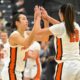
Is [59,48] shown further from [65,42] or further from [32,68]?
[32,68]

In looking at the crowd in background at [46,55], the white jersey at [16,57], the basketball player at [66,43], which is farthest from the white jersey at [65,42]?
the crowd in background at [46,55]

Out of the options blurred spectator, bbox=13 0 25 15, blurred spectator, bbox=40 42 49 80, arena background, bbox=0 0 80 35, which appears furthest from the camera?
blurred spectator, bbox=13 0 25 15

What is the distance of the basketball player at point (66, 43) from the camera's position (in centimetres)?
502

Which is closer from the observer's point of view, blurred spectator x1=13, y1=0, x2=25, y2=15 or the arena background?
the arena background

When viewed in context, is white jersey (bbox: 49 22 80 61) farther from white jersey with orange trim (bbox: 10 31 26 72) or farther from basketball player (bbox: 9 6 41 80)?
white jersey with orange trim (bbox: 10 31 26 72)

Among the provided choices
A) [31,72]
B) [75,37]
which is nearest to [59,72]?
[75,37]

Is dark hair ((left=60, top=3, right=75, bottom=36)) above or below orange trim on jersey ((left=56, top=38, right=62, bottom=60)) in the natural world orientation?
above

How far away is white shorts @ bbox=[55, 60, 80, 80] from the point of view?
196 inches

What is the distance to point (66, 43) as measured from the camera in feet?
16.7

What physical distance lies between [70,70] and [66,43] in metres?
0.37

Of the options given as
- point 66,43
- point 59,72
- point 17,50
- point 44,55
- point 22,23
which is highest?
point 22,23

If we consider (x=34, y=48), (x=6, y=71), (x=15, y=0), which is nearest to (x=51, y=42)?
(x=34, y=48)

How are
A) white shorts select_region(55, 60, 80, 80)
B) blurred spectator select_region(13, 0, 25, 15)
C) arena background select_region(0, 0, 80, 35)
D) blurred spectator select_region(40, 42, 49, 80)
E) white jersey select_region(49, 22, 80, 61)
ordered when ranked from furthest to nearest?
blurred spectator select_region(13, 0, 25, 15) < arena background select_region(0, 0, 80, 35) < blurred spectator select_region(40, 42, 49, 80) < white jersey select_region(49, 22, 80, 61) < white shorts select_region(55, 60, 80, 80)

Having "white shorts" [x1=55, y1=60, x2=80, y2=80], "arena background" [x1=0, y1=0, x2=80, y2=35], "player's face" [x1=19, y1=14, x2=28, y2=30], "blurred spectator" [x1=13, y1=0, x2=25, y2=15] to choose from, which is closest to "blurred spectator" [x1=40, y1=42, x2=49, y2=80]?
"arena background" [x1=0, y1=0, x2=80, y2=35]
